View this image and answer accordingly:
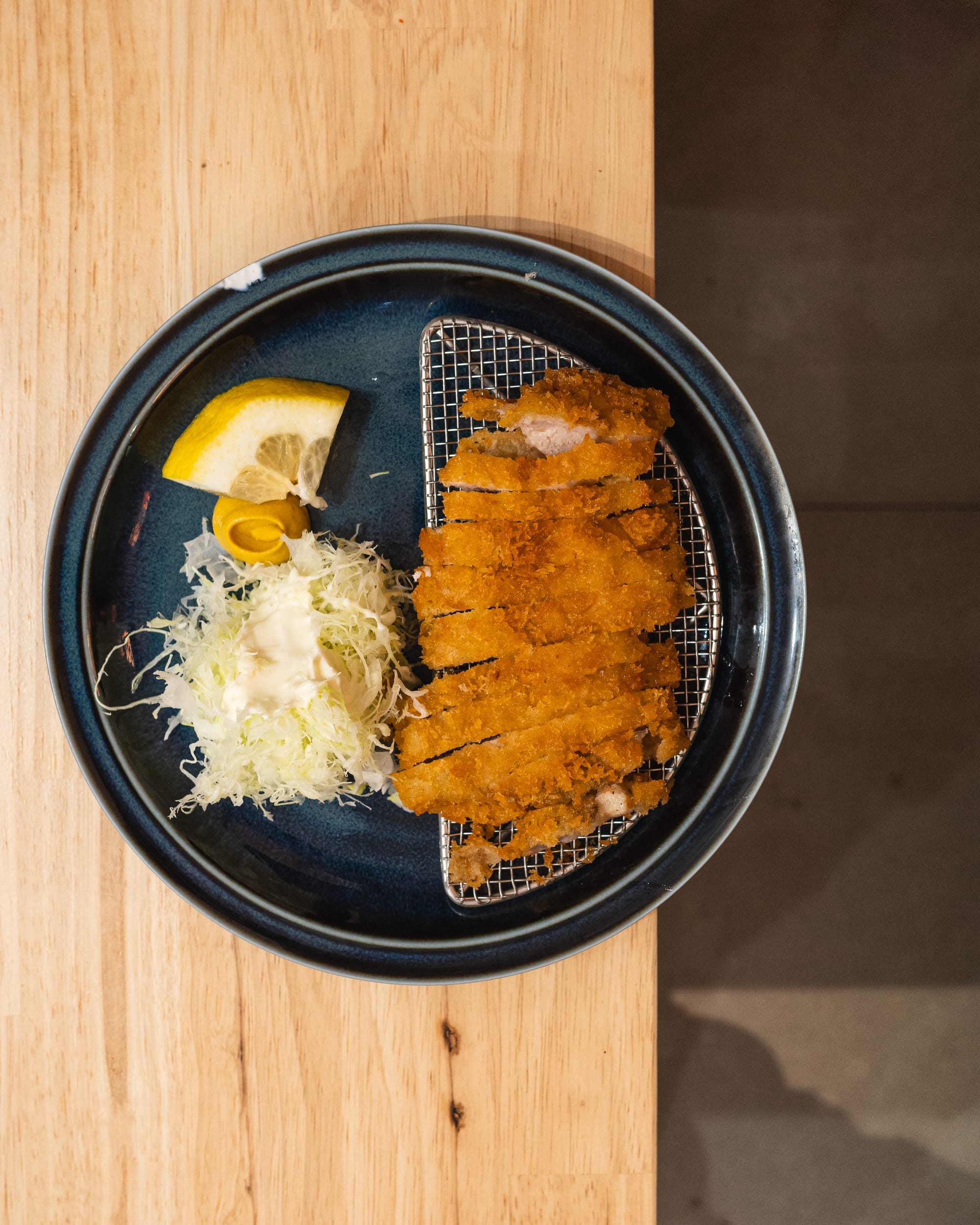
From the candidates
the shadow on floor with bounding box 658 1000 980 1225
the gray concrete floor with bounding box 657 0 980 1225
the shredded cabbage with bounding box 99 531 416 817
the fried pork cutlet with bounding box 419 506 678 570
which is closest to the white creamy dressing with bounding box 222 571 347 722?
the shredded cabbage with bounding box 99 531 416 817

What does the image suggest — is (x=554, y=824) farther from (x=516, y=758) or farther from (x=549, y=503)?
(x=549, y=503)

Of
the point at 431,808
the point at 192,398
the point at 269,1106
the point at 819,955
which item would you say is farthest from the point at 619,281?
the point at 819,955

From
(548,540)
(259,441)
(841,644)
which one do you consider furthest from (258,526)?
(841,644)

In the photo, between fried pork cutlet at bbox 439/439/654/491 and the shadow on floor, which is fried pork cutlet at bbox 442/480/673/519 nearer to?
fried pork cutlet at bbox 439/439/654/491

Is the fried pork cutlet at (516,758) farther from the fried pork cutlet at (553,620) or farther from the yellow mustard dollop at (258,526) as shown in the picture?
the yellow mustard dollop at (258,526)

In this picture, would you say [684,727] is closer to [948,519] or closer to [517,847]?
[517,847]

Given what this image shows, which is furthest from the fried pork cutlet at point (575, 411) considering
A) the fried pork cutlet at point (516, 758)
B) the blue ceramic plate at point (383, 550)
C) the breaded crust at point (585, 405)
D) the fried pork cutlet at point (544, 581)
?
the fried pork cutlet at point (516, 758)
